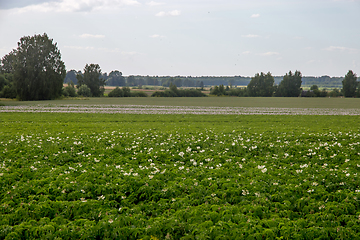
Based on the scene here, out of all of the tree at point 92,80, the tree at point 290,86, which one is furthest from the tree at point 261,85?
the tree at point 92,80

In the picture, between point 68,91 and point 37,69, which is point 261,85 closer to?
point 68,91

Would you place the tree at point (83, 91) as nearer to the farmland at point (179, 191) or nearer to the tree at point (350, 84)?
the farmland at point (179, 191)

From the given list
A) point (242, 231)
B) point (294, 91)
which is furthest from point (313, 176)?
point (294, 91)

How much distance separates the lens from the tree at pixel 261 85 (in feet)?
479

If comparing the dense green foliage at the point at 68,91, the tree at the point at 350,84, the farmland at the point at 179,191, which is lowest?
the farmland at the point at 179,191

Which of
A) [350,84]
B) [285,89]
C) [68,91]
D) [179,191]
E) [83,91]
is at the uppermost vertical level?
[350,84]

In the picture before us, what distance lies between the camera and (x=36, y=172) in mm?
10008

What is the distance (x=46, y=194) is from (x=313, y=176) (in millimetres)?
8737

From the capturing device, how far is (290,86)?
143 m

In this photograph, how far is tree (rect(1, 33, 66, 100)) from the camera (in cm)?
7400

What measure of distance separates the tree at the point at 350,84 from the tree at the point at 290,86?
20509mm

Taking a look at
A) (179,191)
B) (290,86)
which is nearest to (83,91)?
(290,86)

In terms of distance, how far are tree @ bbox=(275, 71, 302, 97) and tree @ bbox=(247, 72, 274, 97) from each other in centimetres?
507

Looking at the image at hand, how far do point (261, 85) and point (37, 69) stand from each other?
362 ft
